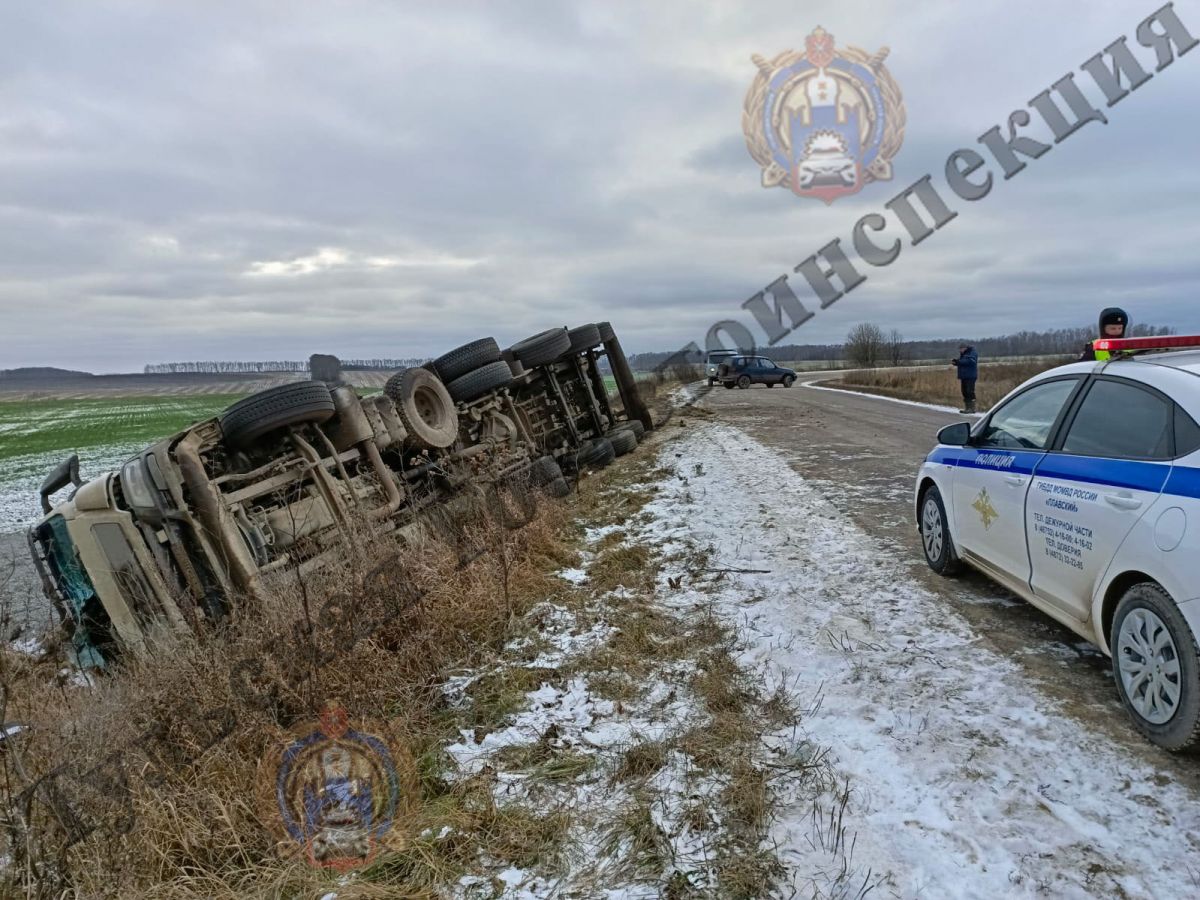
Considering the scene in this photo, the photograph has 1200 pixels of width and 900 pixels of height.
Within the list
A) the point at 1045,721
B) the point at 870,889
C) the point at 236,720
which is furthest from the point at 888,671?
the point at 236,720

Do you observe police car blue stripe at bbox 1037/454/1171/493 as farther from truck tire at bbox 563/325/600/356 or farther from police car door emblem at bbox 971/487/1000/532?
truck tire at bbox 563/325/600/356

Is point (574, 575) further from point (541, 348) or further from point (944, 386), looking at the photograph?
point (944, 386)

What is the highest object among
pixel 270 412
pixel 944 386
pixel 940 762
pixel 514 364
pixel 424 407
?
pixel 514 364

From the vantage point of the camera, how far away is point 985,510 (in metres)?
4.20

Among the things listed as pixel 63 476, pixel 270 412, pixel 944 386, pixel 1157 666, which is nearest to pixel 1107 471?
pixel 1157 666

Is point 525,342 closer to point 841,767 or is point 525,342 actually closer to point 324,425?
point 324,425

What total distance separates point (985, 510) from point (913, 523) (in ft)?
7.98

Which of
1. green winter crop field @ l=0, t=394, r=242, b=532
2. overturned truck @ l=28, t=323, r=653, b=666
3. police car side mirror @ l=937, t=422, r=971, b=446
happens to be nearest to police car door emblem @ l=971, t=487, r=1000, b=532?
police car side mirror @ l=937, t=422, r=971, b=446

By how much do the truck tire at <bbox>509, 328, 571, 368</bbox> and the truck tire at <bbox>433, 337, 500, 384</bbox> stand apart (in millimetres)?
1199

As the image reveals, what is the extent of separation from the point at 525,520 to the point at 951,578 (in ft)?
12.7

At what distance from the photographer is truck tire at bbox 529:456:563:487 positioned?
9383 millimetres

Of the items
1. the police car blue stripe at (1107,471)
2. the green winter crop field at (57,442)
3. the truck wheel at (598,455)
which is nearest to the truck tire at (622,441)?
the truck wheel at (598,455)

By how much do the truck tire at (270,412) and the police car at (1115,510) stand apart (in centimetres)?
542

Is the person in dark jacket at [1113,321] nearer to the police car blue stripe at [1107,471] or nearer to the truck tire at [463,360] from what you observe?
the police car blue stripe at [1107,471]
